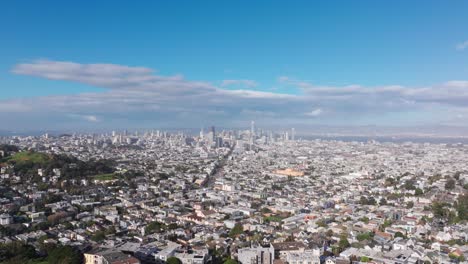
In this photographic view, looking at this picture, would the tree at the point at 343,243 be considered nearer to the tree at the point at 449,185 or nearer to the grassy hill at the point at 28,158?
the tree at the point at 449,185

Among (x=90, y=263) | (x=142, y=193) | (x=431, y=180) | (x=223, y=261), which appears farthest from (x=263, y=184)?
(x=90, y=263)

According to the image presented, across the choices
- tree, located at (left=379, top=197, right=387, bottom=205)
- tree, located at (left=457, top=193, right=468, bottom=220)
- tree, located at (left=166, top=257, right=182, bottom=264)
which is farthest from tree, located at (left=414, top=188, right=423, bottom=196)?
tree, located at (left=166, top=257, right=182, bottom=264)

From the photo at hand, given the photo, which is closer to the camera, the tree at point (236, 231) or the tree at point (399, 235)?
the tree at point (399, 235)

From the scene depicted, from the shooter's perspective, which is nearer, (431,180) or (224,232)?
(224,232)

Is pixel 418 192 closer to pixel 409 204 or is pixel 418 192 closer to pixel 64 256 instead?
pixel 409 204

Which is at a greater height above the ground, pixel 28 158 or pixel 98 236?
pixel 28 158

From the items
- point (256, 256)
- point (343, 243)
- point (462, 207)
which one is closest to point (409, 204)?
point (462, 207)

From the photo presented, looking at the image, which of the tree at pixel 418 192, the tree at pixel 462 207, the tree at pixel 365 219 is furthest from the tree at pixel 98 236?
the tree at pixel 418 192

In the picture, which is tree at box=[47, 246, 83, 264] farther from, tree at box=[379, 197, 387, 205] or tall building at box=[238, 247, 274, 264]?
tree at box=[379, 197, 387, 205]

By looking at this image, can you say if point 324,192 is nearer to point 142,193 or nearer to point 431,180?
point 431,180

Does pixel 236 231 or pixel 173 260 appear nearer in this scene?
pixel 173 260

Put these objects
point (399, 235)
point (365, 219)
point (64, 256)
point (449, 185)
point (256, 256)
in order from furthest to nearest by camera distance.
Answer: point (449, 185) → point (365, 219) → point (399, 235) → point (256, 256) → point (64, 256)
